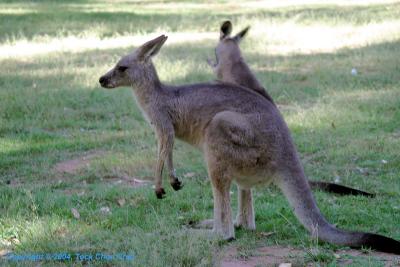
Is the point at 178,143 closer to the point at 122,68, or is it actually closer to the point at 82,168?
the point at 82,168

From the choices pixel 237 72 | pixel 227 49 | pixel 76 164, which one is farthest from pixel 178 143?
pixel 237 72

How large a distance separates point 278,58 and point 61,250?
9533mm

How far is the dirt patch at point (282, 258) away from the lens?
4805 millimetres

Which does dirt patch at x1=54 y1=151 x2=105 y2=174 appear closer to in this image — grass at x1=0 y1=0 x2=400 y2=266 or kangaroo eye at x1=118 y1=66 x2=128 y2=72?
grass at x1=0 y1=0 x2=400 y2=266

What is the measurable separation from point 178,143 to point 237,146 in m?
3.58

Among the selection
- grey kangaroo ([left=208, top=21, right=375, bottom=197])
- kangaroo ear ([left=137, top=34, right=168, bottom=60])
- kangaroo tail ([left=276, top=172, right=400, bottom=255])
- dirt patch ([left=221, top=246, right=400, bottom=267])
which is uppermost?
kangaroo ear ([left=137, top=34, right=168, bottom=60])

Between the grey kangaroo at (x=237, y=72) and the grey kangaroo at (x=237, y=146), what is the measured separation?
43.2 inches

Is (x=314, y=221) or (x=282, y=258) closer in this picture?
(x=282, y=258)

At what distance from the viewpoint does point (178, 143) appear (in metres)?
8.66

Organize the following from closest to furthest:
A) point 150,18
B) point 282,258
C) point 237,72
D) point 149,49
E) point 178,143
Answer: point 282,258 → point 149,49 → point 237,72 → point 178,143 → point 150,18

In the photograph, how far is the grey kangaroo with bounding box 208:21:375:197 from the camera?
21.3 ft

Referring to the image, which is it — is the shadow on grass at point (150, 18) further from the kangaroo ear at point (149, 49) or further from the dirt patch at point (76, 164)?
the kangaroo ear at point (149, 49)

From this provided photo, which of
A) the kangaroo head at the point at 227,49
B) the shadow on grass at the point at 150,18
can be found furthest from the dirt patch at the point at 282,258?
the shadow on grass at the point at 150,18

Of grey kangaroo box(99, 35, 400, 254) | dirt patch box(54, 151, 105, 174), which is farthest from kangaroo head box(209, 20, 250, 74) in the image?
dirt patch box(54, 151, 105, 174)
